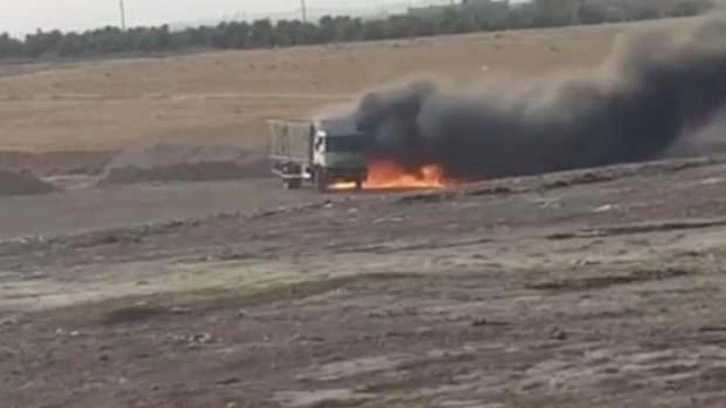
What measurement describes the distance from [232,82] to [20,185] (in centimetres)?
5533

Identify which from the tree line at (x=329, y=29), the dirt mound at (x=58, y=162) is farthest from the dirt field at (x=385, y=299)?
the tree line at (x=329, y=29)

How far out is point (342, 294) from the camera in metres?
28.4

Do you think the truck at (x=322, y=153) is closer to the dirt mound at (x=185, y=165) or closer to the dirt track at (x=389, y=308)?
the dirt mound at (x=185, y=165)

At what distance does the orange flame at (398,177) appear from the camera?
211ft

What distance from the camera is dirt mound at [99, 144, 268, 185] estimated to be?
77625 millimetres

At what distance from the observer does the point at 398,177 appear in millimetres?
66625

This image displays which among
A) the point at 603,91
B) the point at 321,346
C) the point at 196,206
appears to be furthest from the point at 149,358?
the point at 603,91

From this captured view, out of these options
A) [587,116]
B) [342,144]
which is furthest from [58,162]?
[587,116]

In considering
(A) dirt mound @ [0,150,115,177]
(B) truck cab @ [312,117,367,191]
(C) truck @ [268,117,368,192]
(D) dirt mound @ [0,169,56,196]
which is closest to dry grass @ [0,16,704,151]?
(A) dirt mound @ [0,150,115,177]

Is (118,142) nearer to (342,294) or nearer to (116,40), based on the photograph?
(342,294)

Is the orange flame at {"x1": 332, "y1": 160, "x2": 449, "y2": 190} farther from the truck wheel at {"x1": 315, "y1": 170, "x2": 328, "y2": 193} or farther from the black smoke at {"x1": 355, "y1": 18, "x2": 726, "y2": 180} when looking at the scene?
the truck wheel at {"x1": 315, "y1": 170, "x2": 328, "y2": 193}

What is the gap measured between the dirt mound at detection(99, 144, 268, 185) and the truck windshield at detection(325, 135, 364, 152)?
12045mm

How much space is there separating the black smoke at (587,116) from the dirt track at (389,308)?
19107 millimetres

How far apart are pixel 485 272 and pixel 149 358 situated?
776cm
